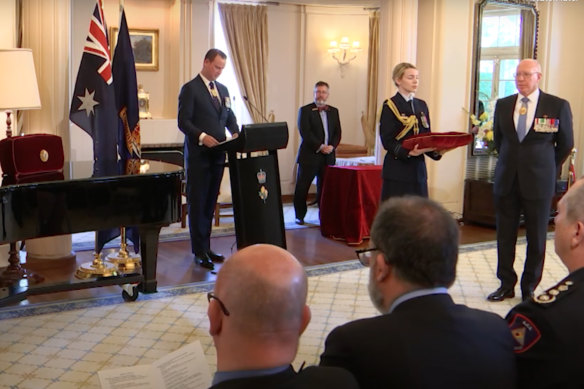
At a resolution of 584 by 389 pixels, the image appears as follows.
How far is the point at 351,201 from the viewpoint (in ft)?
21.2

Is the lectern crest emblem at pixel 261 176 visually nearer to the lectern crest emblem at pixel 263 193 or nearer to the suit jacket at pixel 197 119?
the lectern crest emblem at pixel 263 193

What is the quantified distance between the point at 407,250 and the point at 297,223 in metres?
5.88

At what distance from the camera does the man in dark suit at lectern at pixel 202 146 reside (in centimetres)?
527

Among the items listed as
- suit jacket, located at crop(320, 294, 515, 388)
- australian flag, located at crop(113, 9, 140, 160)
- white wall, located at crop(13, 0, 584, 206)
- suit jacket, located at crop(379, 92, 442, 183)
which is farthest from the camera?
white wall, located at crop(13, 0, 584, 206)

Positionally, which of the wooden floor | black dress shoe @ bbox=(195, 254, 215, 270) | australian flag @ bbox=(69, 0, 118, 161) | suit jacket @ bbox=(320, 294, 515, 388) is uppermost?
australian flag @ bbox=(69, 0, 118, 161)

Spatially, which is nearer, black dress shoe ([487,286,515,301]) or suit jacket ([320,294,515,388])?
suit jacket ([320,294,515,388])

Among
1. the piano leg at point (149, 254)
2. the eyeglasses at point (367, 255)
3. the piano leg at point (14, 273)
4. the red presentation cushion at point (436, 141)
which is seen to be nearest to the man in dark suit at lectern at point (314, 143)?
the red presentation cushion at point (436, 141)

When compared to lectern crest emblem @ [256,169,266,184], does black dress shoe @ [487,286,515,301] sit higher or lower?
lower

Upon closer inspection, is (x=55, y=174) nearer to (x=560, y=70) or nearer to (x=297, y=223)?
(x=297, y=223)

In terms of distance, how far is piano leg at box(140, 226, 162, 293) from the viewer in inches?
174

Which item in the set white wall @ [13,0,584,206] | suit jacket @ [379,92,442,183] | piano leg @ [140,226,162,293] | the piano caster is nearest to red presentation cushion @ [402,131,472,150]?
suit jacket @ [379,92,442,183]

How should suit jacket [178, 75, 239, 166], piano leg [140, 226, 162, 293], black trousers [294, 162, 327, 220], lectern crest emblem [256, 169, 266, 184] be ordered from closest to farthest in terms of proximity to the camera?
1. piano leg [140, 226, 162, 293]
2. lectern crest emblem [256, 169, 266, 184]
3. suit jacket [178, 75, 239, 166]
4. black trousers [294, 162, 327, 220]

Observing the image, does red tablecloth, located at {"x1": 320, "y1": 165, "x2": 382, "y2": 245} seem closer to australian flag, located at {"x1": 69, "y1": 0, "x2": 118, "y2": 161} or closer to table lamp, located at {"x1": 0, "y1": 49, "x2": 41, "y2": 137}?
australian flag, located at {"x1": 69, "y1": 0, "x2": 118, "y2": 161}

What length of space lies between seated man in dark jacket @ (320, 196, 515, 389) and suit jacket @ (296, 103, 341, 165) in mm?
5896
